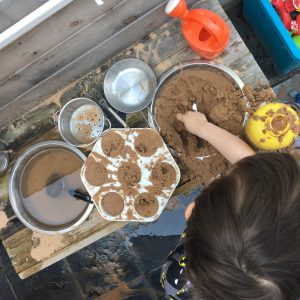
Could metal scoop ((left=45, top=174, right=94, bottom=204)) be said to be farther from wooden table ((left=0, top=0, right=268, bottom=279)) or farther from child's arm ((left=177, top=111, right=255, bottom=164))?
child's arm ((left=177, top=111, right=255, bottom=164))

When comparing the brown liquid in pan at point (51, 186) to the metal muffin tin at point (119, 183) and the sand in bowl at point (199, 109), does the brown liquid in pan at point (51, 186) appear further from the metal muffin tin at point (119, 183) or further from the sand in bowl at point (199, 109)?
the sand in bowl at point (199, 109)

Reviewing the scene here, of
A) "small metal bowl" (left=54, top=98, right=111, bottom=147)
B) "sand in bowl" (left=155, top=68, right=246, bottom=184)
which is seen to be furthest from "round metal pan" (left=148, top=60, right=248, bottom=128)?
"small metal bowl" (left=54, top=98, right=111, bottom=147)

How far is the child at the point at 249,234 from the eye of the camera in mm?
936

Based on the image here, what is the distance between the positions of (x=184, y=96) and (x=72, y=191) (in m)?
0.69

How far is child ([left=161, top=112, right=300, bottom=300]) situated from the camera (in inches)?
36.8

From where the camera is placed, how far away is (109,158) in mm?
1471

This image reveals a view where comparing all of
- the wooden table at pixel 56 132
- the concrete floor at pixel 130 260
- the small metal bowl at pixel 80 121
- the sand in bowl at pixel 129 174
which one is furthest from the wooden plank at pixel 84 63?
the concrete floor at pixel 130 260

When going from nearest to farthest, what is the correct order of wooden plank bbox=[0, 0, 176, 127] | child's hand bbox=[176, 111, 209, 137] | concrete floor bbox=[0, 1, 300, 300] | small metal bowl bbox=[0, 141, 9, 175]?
child's hand bbox=[176, 111, 209, 137] → wooden plank bbox=[0, 0, 176, 127] → small metal bowl bbox=[0, 141, 9, 175] → concrete floor bbox=[0, 1, 300, 300]

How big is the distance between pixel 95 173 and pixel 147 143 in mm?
259

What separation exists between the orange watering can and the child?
1.89 ft

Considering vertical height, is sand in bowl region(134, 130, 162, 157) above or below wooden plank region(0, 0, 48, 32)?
below

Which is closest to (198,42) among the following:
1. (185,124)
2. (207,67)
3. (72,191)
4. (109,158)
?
(207,67)

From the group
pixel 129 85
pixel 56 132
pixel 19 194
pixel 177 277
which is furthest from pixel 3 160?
pixel 177 277

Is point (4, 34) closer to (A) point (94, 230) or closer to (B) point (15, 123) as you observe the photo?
(B) point (15, 123)
